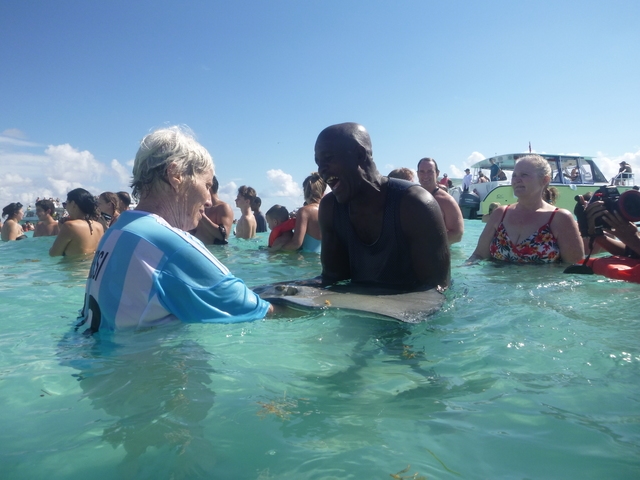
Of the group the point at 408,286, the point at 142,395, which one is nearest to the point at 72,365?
the point at 142,395

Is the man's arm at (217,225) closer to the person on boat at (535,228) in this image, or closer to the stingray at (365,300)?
the person on boat at (535,228)

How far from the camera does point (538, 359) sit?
2.54 metres

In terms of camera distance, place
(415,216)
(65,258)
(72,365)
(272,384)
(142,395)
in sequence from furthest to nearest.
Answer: (65,258), (415,216), (72,365), (272,384), (142,395)

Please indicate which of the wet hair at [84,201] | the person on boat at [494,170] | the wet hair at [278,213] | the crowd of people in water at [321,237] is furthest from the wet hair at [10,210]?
the person on boat at [494,170]

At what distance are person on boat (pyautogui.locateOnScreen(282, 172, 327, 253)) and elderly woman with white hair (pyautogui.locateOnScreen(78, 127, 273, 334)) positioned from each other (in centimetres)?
493

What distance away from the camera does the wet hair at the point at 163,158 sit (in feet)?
7.88

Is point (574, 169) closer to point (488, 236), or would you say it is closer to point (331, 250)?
point (488, 236)

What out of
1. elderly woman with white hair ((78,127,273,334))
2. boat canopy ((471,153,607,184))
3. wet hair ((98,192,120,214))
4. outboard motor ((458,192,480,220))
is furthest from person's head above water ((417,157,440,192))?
outboard motor ((458,192,480,220))

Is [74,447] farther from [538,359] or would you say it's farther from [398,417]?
[538,359]

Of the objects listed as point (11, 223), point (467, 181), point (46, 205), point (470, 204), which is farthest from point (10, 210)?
→ point (467, 181)

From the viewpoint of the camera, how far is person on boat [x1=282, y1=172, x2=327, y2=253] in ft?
24.5

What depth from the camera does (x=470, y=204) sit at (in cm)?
2184

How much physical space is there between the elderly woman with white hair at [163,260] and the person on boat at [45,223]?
11.4 meters

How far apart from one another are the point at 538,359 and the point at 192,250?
1720mm
